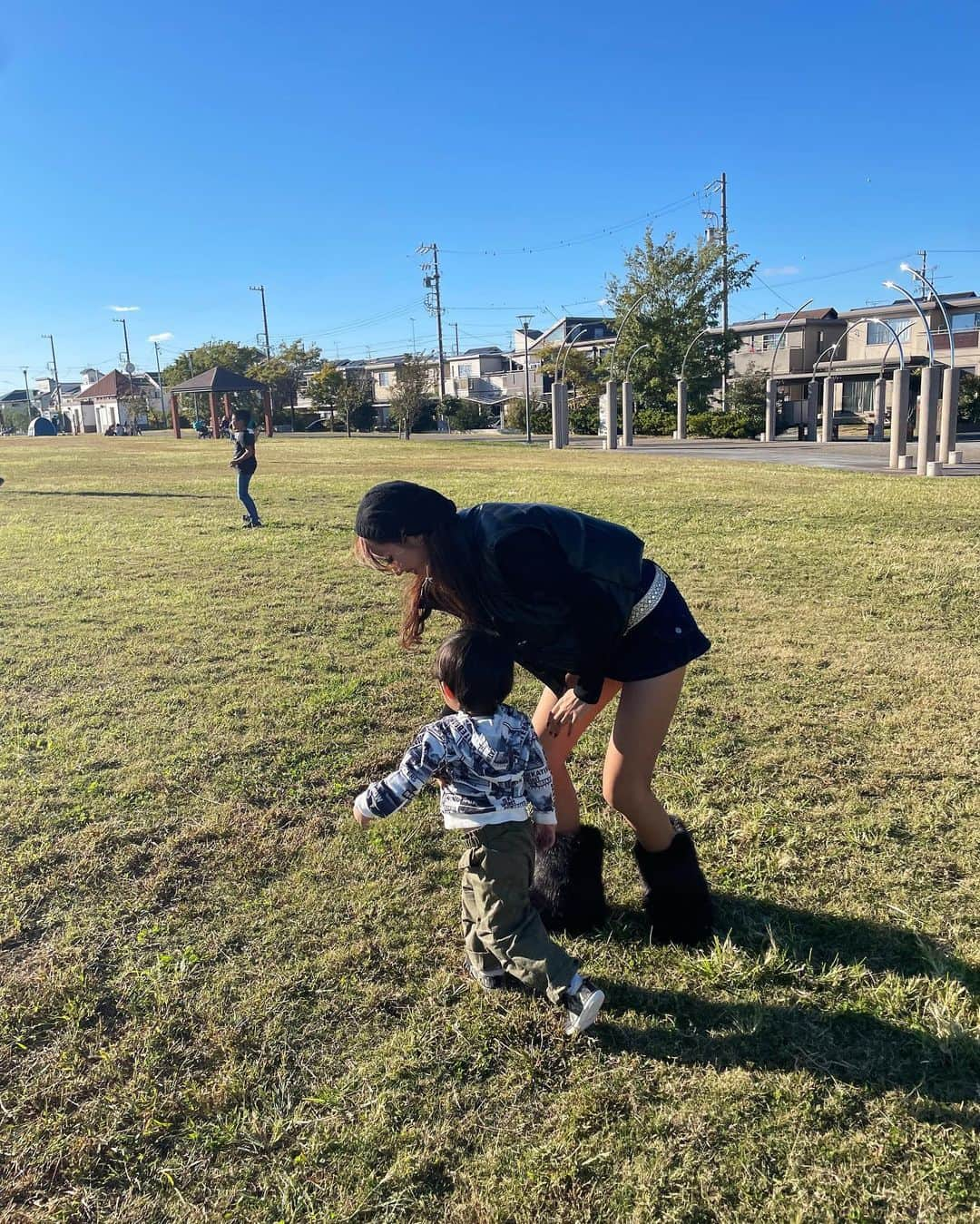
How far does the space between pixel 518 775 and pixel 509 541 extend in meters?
0.69

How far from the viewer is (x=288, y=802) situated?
3.95 m

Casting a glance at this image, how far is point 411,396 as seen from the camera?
45438mm

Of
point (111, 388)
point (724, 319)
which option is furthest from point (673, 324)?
point (111, 388)

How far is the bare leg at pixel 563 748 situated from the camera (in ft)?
9.68

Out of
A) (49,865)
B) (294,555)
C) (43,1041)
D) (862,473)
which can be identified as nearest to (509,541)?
(43,1041)

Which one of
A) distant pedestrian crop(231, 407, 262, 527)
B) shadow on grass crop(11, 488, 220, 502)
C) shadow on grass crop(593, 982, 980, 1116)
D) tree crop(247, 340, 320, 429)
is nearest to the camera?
shadow on grass crop(593, 982, 980, 1116)

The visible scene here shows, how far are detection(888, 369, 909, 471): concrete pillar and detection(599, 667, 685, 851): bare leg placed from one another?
1742 cm

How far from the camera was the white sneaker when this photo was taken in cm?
247

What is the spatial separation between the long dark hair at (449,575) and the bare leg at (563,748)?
1.66 ft

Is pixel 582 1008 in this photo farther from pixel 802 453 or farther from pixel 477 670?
pixel 802 453

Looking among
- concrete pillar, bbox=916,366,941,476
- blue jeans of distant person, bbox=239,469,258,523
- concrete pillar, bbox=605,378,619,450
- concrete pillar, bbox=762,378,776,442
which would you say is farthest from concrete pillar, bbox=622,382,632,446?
blue jeans of distant person, bbox=239,469,258,523

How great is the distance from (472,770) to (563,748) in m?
0.56

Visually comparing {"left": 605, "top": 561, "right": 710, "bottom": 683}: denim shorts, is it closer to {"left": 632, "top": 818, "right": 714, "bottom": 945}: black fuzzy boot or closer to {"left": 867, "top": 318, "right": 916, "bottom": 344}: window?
{"left": 632, "top": 818, "right": 714, "bottom": 945}: black fuzzy boot

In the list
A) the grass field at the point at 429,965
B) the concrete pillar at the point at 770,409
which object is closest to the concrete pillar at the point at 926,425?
the grass field at the point at 429,965
